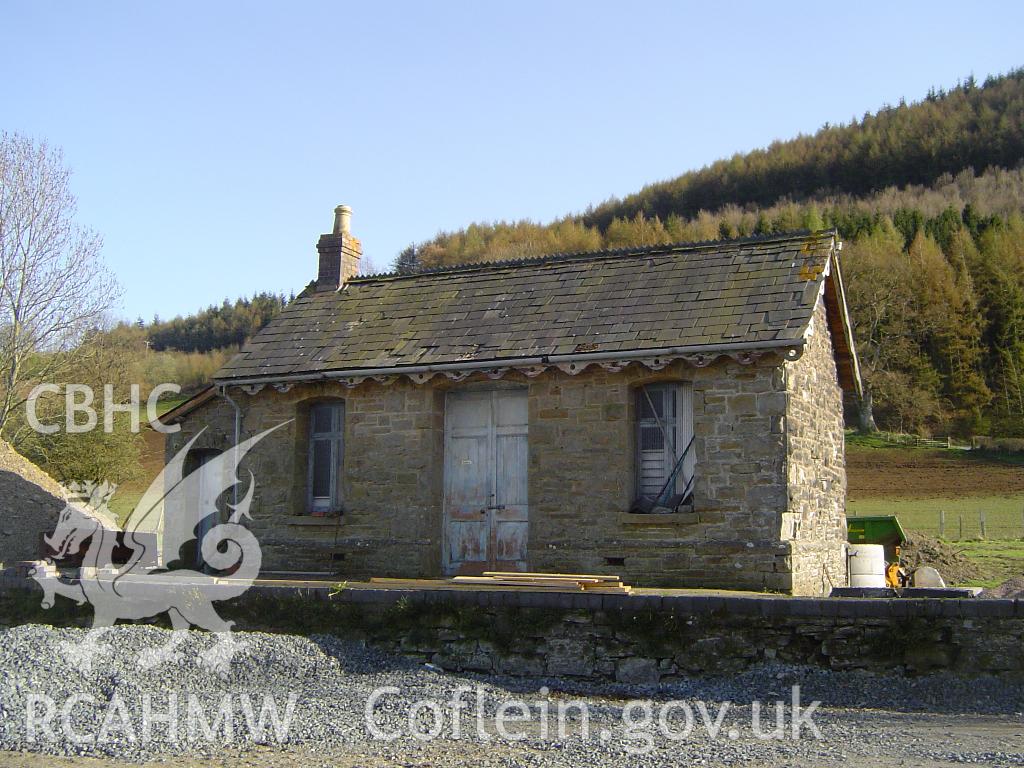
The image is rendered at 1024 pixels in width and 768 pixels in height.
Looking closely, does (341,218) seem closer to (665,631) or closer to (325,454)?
(325,454)

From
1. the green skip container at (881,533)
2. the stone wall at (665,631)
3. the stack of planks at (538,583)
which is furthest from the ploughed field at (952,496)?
the stack of planks at (538,583)

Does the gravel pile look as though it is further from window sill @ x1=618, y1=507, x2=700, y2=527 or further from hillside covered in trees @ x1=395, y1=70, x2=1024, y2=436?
hillside covered in trees @ x1=395, y1=70, x2=1024, y2=436

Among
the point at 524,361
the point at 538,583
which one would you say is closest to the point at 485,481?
the point at 524,361

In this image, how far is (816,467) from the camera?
1458 centimetres

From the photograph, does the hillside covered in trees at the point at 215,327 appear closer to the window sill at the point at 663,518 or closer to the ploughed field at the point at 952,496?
the ploughed field at the point at 952,496

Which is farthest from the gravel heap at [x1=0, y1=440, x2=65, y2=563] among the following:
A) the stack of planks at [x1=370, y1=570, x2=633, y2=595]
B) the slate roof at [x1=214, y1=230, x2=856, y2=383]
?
the stack of planks at [x1=370, y1=570, x2=633, y2=595]

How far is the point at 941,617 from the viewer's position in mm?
9625

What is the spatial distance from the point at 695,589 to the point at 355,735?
575 cm

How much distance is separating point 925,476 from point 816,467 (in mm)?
27040

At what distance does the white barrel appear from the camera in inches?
627

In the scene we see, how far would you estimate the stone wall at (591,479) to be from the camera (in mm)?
13055

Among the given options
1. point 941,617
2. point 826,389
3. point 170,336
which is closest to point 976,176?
point 170,336

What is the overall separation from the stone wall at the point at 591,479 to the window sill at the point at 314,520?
0.02 metres

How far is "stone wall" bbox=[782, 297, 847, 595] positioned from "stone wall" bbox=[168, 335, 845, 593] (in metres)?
0.06
